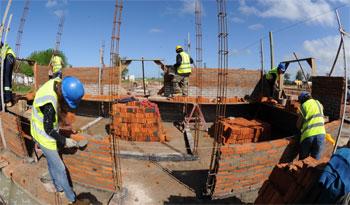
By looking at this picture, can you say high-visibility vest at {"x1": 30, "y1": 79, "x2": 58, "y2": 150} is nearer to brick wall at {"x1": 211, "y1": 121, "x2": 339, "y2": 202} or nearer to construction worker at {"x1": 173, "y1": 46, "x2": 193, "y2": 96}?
brick wall at {"x1": 211, "y1": 121, "x2": 339, "y2": 202}

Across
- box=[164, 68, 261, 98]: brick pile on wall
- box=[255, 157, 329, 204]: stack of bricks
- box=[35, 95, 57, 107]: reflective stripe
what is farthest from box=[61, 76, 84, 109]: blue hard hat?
box=[164, 68, 261, 98]: brick pile on wall

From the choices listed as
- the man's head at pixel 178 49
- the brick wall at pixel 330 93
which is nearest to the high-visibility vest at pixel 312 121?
the brick wall at pixel 330 93

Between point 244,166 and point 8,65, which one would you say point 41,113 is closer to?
point 244,166

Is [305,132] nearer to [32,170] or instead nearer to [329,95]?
[329,95]

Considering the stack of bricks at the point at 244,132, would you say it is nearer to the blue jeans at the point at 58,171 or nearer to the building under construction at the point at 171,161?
the building under construction at the point at 171,161

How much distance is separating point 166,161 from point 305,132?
2860mm

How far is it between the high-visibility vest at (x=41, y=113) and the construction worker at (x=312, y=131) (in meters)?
4.27

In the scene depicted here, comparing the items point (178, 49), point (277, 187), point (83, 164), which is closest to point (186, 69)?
point (178, 49)

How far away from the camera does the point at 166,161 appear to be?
5480 mm

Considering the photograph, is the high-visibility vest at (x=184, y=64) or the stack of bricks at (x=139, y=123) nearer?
the stack of bricks at (x=139, y=123)

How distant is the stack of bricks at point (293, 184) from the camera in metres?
2.71

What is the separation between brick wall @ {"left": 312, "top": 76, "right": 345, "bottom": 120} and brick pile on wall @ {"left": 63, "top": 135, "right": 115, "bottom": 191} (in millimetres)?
5795

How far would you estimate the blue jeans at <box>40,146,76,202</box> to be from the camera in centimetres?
339

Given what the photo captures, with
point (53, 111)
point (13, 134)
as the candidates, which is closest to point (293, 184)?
point (53, 111)
